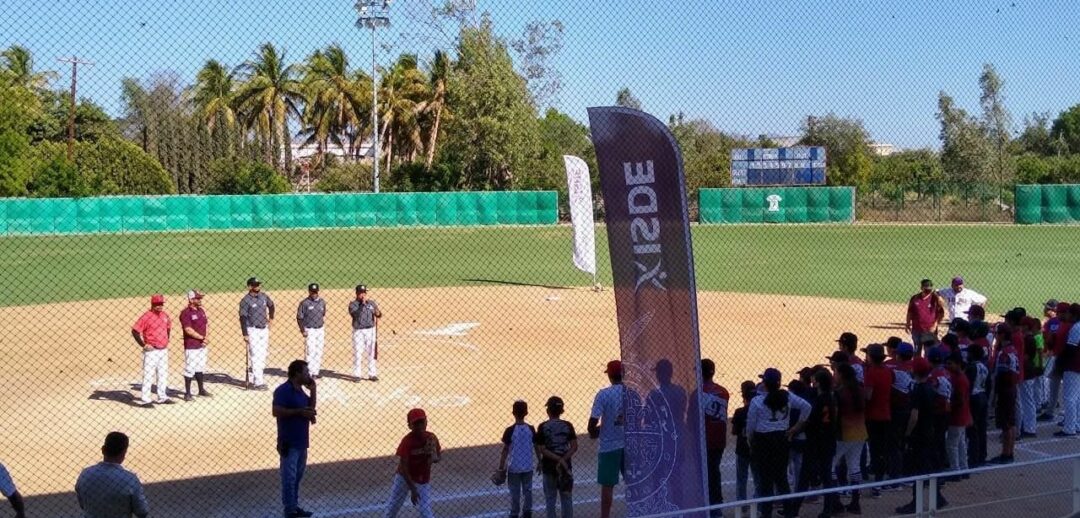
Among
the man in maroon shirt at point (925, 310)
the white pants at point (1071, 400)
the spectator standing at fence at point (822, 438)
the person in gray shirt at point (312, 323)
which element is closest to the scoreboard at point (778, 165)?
the man in maroon shirt at point (925, 310)

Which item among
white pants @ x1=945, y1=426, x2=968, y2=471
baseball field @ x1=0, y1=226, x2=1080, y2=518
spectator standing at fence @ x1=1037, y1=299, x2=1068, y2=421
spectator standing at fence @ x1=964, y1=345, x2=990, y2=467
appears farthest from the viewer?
spectator standing at fence @ x1=1037, y1=299, x2=1068, y2=421

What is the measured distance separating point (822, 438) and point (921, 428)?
113cm

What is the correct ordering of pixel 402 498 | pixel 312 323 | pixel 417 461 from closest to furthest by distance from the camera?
pixel 417 461, pixel 402 498, pixel 312 323

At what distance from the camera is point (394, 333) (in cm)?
2067

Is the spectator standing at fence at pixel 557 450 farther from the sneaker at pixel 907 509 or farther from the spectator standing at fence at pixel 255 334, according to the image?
the spectator standing at fence at pixel 255 334

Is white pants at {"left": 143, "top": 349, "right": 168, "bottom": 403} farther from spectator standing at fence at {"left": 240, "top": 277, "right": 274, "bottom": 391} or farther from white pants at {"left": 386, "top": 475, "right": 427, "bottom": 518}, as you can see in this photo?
white pants at {"left": 386, "top": 475, "right": 427, "bottom": 518}

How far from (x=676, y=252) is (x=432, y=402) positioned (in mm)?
7937

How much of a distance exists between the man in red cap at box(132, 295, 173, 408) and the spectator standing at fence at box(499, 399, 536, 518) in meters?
7.03

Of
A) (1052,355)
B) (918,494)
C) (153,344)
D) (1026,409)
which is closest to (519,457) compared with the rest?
(918,494)

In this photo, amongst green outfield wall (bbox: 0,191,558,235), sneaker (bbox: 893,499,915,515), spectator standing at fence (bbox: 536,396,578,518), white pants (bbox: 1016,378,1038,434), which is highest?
green outfield wall (bbox: 0,191,558,235)

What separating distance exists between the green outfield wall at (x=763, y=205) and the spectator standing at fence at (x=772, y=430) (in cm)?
4236

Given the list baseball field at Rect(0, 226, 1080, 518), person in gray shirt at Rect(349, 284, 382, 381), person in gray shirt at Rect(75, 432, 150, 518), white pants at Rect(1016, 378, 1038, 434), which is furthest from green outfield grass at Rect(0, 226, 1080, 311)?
person in gray shirt at Rect(75, 432, 150, 518)

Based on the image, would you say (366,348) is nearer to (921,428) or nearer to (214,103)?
(921,428)

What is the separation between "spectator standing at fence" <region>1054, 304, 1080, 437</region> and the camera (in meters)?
13.1
